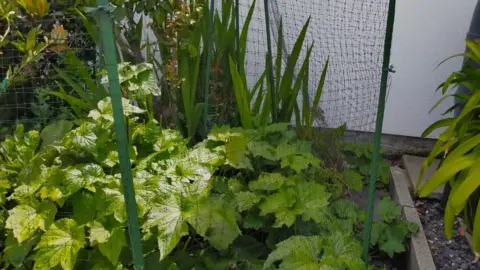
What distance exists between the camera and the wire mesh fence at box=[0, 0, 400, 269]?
1752 millimetres

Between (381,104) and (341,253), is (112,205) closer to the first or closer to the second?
(341,253)

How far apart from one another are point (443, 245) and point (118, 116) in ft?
6.11

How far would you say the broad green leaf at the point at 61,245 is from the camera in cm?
167

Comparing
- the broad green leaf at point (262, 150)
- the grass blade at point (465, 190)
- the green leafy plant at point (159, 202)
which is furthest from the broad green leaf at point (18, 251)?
the grass blade at point (465, 190)

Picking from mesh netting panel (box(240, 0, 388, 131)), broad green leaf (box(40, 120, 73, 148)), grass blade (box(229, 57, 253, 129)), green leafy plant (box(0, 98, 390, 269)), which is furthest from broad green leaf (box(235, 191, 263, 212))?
mesh netting panel (box(240, 0, 388, 131))

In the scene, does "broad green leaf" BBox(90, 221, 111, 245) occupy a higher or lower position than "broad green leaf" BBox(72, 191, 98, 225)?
lower

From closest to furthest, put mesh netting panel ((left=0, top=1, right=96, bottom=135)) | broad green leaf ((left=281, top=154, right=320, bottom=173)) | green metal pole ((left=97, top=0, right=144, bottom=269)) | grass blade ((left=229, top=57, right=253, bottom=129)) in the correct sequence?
1. green metal pole ((left=97, top=0, right=144, bottom=269))
2. broad green leaf ((left=281, top=154, right=320, bottom=173))
3. mesh netting panel ((left=0, top=1, right=96, bottom=135))
4. grass blade ((left=229, top=57, right=253, bottom=129))

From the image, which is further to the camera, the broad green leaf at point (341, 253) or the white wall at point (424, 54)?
the white wall at point (424, 54)

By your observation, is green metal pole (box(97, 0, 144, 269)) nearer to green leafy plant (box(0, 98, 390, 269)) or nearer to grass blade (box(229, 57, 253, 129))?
green leafy plant (box(0, 98, 390, 269))

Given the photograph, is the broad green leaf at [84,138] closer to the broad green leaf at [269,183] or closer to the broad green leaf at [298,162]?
the broad green leaf at [269,183]

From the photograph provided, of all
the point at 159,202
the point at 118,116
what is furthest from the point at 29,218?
the point at 118,116

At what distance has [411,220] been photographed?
2625 mm

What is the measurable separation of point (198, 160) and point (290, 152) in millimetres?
447

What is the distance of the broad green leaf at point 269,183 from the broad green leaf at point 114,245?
1.96 ft
